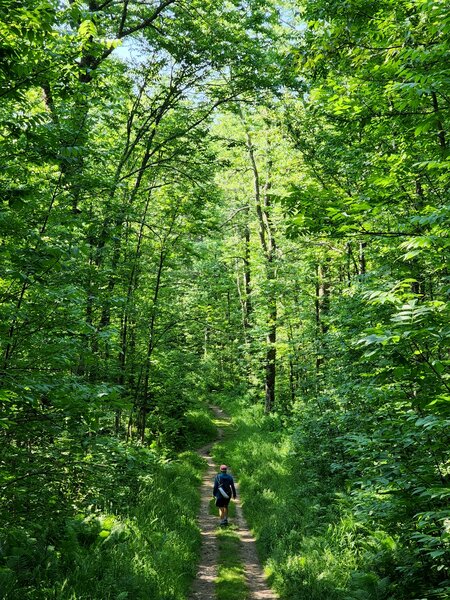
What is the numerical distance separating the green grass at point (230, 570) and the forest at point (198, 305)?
0.98 ft

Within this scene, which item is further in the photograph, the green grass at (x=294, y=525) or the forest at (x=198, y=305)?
the green grass at (x=294, y=525)

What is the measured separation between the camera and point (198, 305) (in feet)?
52.4

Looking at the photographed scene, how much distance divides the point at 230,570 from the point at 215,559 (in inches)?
29.1

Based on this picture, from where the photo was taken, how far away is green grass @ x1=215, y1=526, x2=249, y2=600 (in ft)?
23.9

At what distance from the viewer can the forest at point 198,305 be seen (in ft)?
14.4

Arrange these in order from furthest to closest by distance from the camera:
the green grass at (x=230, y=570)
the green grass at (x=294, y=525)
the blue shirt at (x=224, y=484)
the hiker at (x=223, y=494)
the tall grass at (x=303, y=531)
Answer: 1. the blue shirt at (x=224, y=484)
2. the hiker at (x=223, y=494)
3. the green grass at (x=230, y=570)
4. the green grass at (x=294, y=525)
5. the tall grass at (x=303, y=531)

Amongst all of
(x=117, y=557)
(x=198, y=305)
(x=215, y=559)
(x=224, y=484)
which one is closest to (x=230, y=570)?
(x=215, y=559)

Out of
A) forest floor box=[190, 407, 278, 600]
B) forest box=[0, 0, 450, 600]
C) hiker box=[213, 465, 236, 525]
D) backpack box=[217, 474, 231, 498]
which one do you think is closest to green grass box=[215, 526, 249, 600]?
forest floor box=[190, 407, 278, 600]

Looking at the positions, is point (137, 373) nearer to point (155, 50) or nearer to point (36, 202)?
point (36, 202)

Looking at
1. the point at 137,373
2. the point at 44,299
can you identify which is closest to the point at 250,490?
the point at 137,373

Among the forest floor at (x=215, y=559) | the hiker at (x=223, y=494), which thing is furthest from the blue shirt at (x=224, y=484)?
the forest floor at (x=215, y=559)

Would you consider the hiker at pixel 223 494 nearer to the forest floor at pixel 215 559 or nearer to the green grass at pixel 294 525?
the forest floor at pixel 215 559

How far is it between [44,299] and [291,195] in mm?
3441

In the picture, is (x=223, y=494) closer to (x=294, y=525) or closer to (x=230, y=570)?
(x=294, y=525)
